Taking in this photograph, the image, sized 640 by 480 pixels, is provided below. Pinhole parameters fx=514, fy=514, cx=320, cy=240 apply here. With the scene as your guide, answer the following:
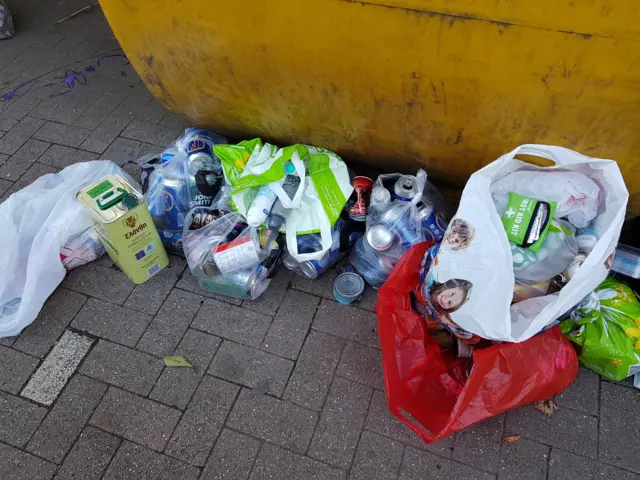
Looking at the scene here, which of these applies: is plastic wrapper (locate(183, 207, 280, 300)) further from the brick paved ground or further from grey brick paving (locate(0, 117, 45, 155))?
grey brick paving (locate(0, 117, 45, 155))

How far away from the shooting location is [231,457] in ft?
6.46

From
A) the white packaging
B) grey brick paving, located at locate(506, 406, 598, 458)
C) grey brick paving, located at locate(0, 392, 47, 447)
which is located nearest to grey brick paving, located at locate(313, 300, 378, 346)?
the white packaging

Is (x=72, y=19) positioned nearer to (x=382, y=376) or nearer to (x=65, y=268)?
(x=65, y=268)

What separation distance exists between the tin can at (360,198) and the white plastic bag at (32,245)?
1.28 meters

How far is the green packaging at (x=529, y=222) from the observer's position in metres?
1.77

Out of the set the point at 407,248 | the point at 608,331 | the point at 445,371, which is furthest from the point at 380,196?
the point at 608,331

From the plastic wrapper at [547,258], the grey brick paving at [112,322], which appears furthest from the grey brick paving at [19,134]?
the plastic wrapper at [547,258]

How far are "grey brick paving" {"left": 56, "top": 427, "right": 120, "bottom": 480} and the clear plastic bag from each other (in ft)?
4.24

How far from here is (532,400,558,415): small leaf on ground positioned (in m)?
2.01

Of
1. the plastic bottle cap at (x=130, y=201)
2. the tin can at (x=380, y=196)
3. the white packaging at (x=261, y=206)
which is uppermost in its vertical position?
the plastic bottle cap at (x=130, y=201)

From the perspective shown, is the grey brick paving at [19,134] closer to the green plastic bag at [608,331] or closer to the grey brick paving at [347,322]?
the grey brick paving at [347,322]

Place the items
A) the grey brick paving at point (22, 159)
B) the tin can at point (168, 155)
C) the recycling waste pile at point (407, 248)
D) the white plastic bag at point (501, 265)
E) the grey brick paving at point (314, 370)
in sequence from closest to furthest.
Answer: the white plastic bag at point (501, 265), the recycling waste pile at point (407, 248), the grey brick paving at point (314, 370), the tin can at point (168, 155), the grey brick paving at point (22, 159)

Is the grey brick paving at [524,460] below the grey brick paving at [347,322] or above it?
below

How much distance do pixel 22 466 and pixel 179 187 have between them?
4.42 feet
